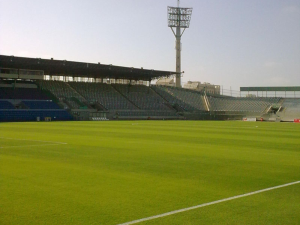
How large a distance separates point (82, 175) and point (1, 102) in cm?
5186

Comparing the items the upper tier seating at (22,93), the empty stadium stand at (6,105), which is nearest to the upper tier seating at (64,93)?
the upper tier seating at (22,93)

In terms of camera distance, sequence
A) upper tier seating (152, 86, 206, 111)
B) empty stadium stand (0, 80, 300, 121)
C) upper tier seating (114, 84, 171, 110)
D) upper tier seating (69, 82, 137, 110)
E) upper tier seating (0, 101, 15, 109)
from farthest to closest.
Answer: upper tier seating (152, 86, 206, 111), upper tier seating (114, 84, 171, 110), upper tier seating (69, 82, 137, 110), empty stadium stand (0, 80, 300, 121), upper tier seating (0, 101, 15, 109)

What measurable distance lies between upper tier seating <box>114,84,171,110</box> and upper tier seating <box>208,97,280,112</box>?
12.7 metres

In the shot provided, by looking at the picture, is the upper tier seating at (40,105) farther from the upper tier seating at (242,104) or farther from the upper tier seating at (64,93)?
the upper tier seating at (242,104)

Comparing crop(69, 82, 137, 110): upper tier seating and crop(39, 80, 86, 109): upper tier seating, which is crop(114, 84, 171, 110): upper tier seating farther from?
crop(39, 80, 86, 109): upper tier seating

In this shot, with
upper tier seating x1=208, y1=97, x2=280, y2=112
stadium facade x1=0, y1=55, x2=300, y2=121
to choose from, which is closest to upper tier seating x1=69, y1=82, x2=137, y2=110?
stadium facade x1=0, y1=55, x2=300, y2=121

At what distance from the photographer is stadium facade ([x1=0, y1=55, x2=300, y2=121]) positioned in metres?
59.9

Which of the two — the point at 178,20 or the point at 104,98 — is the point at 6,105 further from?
the point at 178,20

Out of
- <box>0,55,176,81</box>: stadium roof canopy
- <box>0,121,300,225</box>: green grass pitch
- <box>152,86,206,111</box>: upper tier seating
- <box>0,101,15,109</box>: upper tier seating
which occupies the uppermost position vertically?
<box>0,55,176,81</box>: stadium roof canopy

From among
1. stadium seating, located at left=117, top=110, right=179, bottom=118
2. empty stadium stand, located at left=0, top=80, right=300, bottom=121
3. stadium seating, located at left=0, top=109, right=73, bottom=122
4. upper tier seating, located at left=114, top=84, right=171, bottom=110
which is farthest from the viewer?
upper tier seating, located at left=114, top=84, right=171, bottom=110

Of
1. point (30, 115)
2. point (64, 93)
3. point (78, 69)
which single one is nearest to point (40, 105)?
point (30, 115)

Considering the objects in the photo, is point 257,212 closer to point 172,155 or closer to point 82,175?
point 82,175

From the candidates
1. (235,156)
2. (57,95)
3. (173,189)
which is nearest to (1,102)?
(57,95)

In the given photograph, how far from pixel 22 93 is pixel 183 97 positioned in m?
35.2
